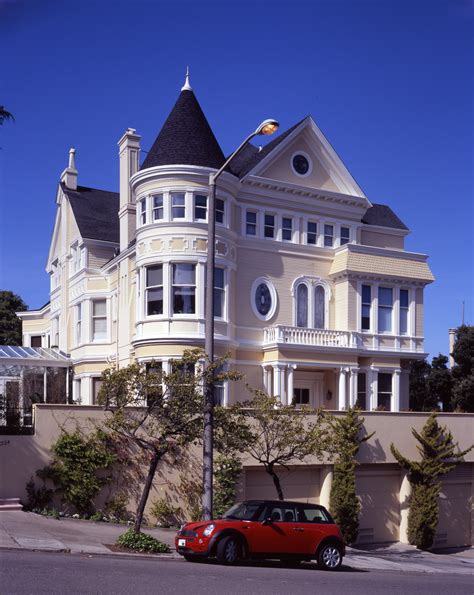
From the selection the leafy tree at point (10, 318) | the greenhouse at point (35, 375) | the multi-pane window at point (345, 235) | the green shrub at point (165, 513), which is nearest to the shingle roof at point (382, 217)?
the multi-pane window at point (345, 235)

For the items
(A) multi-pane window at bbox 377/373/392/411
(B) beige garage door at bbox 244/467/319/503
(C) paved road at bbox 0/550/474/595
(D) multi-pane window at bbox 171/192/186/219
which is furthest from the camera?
(A) multi-pane window at bbox 377/373/392/411

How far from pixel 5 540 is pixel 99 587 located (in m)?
5.57

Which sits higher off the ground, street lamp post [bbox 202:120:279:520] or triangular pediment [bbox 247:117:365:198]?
triangular pediment [bbox 247:117:365:198]

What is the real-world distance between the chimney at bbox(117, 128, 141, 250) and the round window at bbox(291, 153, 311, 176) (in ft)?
24.0

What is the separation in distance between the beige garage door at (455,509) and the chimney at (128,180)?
55.5ft

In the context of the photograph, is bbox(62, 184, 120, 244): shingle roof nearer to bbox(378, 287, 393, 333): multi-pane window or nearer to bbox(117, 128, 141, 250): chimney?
bbox(117, 128, 141, 250): chimney

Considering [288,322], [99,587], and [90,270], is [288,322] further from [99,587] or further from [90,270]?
[99,587]

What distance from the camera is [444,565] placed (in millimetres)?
24234

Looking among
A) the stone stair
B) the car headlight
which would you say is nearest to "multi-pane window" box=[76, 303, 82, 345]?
the stone stair

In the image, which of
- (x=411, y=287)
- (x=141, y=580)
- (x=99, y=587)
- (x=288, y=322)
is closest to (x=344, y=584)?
(x=141, y=580)

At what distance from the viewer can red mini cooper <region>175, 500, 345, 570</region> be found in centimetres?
1702

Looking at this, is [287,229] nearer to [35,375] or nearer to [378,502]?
[378,502]

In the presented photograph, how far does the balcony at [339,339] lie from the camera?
33.1 meters

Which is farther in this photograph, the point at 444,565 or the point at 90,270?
the point at 90,270
